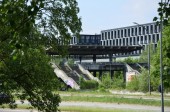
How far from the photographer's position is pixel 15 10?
527 cm

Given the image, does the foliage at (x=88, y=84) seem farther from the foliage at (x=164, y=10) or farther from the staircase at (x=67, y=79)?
the foliage at (x=164, y=10)

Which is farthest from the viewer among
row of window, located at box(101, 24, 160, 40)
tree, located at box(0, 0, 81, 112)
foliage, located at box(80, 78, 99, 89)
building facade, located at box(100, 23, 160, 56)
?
row of window, located at box(101, 24, 160, 40)

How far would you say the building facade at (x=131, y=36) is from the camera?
498 ft

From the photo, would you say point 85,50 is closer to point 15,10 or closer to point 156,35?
point 156,35

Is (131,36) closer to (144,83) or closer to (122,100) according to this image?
(144,83)

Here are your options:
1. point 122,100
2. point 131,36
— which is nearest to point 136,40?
point 131,36

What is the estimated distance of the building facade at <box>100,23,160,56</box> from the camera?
151875 millimetres

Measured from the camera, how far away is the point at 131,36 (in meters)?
162

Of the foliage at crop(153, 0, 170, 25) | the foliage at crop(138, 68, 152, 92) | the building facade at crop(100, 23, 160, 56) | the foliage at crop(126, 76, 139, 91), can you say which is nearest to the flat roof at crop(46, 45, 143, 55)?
the foliage at crop(126, 76, 139, 91)

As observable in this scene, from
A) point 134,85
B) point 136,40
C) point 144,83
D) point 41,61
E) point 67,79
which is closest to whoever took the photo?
point 41,61

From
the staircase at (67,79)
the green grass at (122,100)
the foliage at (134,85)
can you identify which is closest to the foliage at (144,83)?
the foliage at (134,85)

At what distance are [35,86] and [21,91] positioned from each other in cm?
94

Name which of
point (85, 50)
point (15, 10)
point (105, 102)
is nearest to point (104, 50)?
point (85, 50)

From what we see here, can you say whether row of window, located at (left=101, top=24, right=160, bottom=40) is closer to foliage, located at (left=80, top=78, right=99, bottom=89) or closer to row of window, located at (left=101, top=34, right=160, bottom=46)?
row of window, located at (left=101, top=34, right=160, bottom=46)
